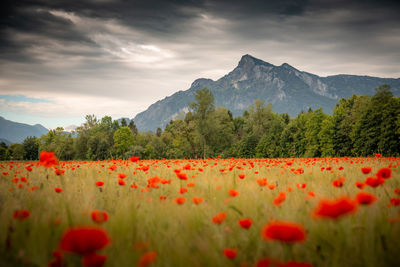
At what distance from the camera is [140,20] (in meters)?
29.8

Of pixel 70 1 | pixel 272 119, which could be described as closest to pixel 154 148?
pixel 272 119

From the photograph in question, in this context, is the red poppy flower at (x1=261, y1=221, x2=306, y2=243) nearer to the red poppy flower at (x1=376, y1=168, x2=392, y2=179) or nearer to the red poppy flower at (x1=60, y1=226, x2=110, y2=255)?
the red poppy flower at (x1=60, y1=226, x2=110, y2=255)

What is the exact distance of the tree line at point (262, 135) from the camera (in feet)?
95.9

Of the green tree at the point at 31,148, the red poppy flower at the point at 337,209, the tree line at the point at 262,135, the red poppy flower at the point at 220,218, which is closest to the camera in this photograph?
the red poppy flower at the point at 337,209

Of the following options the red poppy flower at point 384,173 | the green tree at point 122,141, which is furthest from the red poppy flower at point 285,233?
the green tree at point 122,141

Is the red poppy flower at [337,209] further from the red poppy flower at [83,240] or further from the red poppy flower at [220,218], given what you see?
the red poppy flower at [83,240]

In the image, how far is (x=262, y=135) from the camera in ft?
163

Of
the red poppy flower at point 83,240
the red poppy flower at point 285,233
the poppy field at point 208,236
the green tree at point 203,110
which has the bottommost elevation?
the poppy field at point 208,236

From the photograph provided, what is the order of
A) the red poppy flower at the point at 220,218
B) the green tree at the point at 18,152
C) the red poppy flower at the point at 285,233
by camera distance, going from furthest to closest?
the green tree at the point at 18,152 → the red poppy flower at the point at 220,218 → the red poppy flower at the point at 285,233

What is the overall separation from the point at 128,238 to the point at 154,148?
206ft

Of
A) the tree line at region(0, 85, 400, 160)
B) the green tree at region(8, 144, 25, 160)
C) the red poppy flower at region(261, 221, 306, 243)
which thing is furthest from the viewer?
the green tree at region(8, 144, 25, 160)

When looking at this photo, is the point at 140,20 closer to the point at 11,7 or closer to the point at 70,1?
the point at 70,1

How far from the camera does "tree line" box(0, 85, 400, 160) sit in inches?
1151

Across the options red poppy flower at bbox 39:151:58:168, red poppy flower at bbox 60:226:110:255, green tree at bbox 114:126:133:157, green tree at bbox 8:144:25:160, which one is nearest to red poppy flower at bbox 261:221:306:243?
red poppy flower at bbox 60:226:110:255
